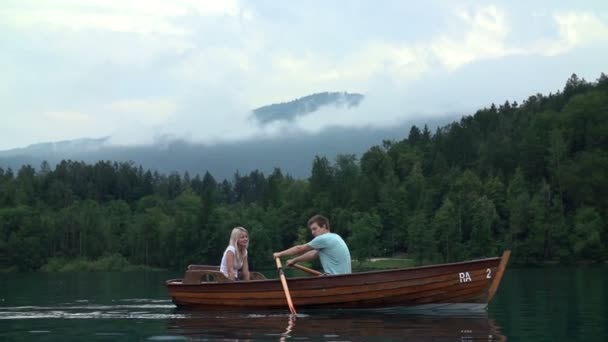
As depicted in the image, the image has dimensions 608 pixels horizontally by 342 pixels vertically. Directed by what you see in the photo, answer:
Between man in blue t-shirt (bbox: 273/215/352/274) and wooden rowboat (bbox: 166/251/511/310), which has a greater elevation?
man in blue t-shirt (bbox: 273/215/352/274)

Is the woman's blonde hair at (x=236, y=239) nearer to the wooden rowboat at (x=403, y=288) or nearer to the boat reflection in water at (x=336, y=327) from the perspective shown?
the wooden rowboat at (x=403, y=288)

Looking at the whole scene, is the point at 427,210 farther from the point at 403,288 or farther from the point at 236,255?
the point at 403,288

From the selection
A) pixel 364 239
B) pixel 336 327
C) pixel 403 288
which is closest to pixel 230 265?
pixel 403 288

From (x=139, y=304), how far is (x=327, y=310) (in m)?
7.46

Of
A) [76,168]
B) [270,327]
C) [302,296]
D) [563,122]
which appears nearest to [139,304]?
[302,296]

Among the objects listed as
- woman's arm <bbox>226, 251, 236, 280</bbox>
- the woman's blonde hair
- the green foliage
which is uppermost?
the woman's blonde hair

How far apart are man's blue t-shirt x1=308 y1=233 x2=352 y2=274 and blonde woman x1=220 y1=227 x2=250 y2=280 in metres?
2.18

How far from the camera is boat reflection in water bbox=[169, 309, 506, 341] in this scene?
17.3m

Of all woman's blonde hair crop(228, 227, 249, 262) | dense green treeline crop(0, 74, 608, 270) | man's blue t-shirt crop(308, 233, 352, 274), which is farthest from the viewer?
dense green treeline crop(0, 74, 608, 270)

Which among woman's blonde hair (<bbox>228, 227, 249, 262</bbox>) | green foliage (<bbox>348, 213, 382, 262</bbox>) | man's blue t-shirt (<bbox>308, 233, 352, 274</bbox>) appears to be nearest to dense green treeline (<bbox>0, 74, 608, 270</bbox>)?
green foliage (<bbox>348, 213, 382, 262</bbox>)

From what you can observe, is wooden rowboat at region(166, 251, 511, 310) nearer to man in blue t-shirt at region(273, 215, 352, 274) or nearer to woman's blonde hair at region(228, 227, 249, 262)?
man in blue t-shirt at region(273, 215, 352, 274)

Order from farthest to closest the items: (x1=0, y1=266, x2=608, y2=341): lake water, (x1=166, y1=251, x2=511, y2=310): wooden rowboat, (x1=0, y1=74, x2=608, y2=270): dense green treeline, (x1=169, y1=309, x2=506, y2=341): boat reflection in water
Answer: (x1=0, y1=74, x2=608, y2=270): dense green treeline, (x1=166, y1=251, x2=511, y2=310): wooden rowboat, (x1=0, y1=266, x2=608, y2=341): lake water, (x1=169, y1=309, x2=506, y2=341): boat reflection in water

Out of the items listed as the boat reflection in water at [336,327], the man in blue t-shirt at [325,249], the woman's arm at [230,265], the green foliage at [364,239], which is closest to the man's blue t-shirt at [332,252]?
the man in blue t-shirt at [325,249]

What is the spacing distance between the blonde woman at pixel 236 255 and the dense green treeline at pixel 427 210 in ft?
252
